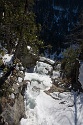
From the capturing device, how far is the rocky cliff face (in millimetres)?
143500

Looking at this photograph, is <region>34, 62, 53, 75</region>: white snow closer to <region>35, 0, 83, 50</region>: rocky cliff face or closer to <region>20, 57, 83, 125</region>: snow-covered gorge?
<region>20, 57, 83, 125</region>: snow-covered gorge

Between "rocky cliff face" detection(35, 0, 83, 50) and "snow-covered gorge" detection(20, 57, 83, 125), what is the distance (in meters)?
116

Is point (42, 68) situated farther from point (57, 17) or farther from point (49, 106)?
point (57, 17)

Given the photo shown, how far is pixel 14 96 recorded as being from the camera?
14344 mm

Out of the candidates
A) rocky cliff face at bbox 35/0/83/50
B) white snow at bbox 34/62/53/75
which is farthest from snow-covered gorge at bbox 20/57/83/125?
rocky cliff face at bbox 35/0/83/50

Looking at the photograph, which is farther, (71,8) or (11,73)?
(71,8)

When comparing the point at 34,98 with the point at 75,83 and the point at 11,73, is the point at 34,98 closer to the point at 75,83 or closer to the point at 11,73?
the point at 11,73

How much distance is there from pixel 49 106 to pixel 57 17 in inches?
6249

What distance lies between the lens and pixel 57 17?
173m

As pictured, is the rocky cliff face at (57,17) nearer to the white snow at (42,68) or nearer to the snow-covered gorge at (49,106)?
the white snow at (42,68)

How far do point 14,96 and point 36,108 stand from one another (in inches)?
84.4

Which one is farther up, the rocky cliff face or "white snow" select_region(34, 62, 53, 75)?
the rocky cliff face

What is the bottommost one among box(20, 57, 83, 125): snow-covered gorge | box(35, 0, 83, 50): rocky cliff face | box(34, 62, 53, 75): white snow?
box(20, 57, 83, 125): snow-covered gorge

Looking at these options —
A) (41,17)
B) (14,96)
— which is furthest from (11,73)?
(41,17)
